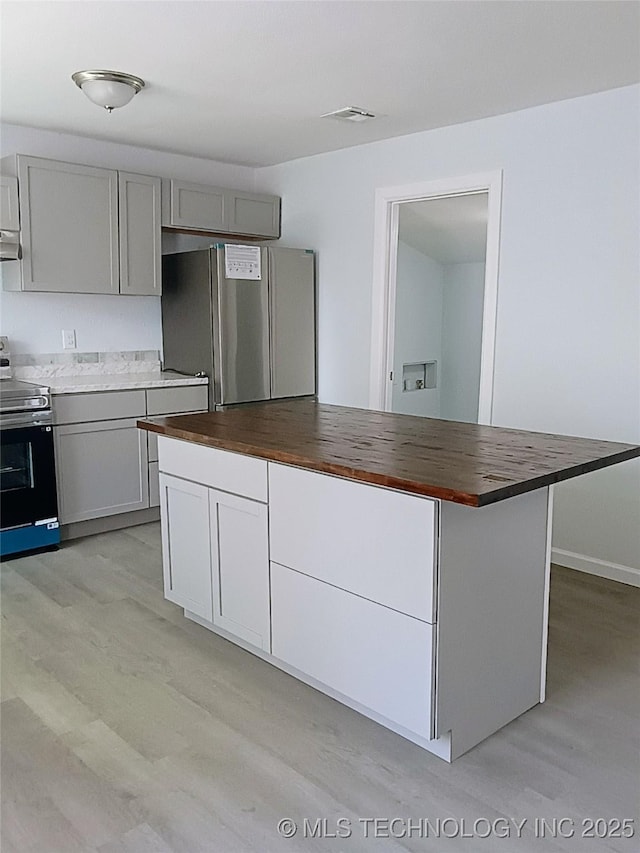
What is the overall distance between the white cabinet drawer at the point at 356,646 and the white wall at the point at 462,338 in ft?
12.3

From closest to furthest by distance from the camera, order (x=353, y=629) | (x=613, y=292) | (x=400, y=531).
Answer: (x=400, y=531) < (x=353, y=629) < (x=613, y=292)

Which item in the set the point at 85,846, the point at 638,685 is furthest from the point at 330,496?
the point at 638,685

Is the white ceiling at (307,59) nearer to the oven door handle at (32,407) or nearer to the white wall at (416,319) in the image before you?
the oven door handle at (32,407)

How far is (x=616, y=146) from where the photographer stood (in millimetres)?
3295

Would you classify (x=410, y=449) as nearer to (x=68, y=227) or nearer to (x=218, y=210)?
(x=68, y=227)

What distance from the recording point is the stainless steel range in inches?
144

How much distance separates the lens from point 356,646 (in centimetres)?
223

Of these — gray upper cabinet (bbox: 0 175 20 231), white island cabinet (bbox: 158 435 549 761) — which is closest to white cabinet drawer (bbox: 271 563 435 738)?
white island cabinet (bbox: 158 435 549 761)

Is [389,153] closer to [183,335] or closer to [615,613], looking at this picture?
[183,335]

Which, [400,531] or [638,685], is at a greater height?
[400,531]

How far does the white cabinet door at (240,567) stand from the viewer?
2.56 meters

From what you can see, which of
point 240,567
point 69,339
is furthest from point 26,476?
point 240,567

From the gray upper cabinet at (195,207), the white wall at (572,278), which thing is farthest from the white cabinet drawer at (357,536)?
the gray upper cabinet at (195,207)

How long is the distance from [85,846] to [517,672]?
1336 mm
